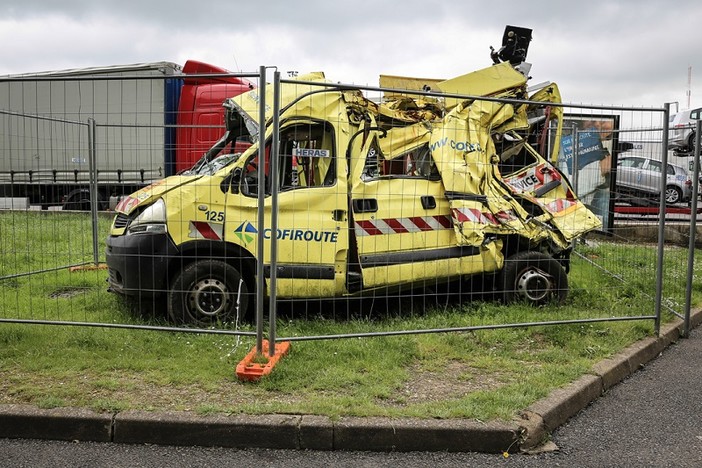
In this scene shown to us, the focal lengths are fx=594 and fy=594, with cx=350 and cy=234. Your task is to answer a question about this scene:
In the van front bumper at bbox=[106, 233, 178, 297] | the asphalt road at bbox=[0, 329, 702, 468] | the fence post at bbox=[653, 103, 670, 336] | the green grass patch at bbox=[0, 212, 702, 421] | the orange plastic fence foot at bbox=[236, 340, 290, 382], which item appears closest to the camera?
the asphalt road at bbox=[0, 329, 702, 468]

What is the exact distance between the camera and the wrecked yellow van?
217 inches

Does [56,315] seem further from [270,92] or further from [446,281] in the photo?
[446,281]

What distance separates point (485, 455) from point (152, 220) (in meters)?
3.55

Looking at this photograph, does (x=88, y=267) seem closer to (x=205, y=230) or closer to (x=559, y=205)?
(x=205, y=230)

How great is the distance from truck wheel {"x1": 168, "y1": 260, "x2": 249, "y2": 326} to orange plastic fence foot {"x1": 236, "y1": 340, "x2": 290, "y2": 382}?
0.89m

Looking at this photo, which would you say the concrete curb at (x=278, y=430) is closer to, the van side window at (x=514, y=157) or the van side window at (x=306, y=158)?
the van side window at (x=306, y=158)

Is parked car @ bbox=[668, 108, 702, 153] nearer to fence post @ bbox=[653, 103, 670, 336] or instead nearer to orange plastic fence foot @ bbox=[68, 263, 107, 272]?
fence post @ bbox=[653, 103, 670, 336]

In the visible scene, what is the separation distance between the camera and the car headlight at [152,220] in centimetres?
544

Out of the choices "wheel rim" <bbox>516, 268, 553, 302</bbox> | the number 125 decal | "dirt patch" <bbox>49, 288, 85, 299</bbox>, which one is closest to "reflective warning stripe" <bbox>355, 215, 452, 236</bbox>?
"wheel rim" <bbox>516, 268, 553, 302</bbox>

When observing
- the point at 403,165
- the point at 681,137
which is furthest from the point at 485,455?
the point at 681,137

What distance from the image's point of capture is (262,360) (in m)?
4.50

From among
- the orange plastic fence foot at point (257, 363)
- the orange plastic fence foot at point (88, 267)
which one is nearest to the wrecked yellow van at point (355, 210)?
the orange plastic fence foot at point (257, 363)

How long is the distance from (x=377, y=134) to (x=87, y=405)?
368cm

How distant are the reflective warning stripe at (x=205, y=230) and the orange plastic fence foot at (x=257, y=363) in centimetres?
122
